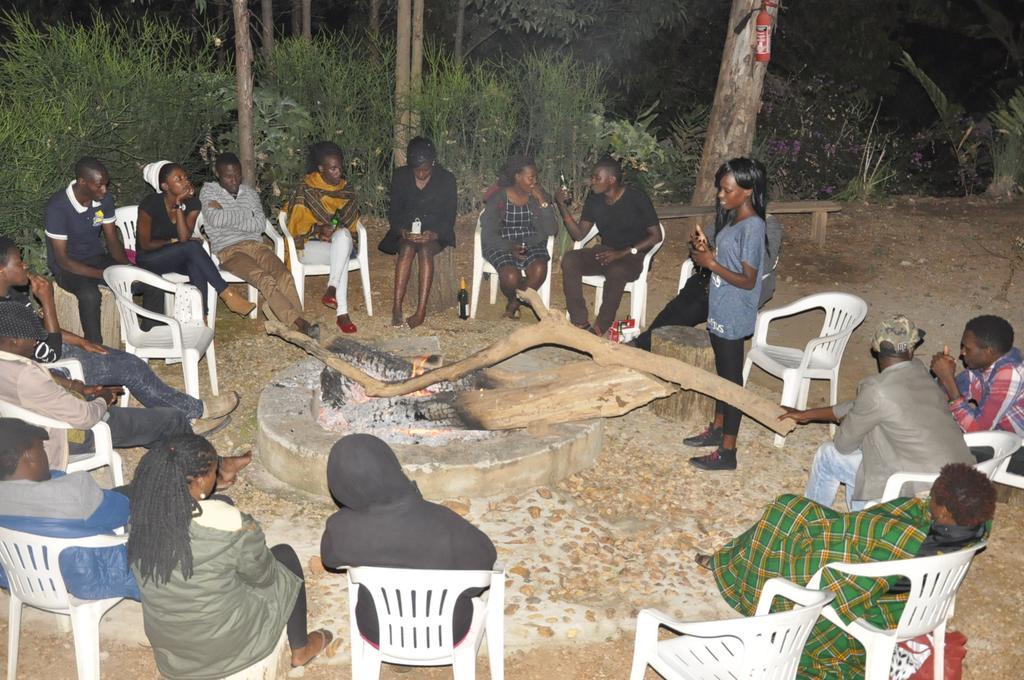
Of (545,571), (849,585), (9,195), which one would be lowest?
(545,571)

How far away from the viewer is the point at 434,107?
379 inches

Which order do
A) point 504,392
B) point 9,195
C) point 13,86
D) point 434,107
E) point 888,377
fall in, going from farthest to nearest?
point 434,107, point 13,86, point 9,195, point 504,392, point 888,377

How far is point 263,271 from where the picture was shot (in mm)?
7508

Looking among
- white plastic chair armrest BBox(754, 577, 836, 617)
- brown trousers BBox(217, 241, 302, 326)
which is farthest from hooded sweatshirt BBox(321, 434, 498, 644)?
brown trousers BBox(217, 241, 302, 326)

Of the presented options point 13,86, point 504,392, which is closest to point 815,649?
point 504,392

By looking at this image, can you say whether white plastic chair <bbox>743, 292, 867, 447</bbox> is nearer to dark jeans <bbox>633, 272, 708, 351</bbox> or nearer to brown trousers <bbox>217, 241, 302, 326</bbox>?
dark jeans <bbox>633, 272, 708, 351</bbox>

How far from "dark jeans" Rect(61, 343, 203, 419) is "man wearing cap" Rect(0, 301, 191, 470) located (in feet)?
1.27

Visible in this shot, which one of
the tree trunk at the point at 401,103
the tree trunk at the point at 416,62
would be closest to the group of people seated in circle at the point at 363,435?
the tree trunk at the point at 401,103

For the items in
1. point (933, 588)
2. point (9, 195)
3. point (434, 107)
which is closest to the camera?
point (933, 588)

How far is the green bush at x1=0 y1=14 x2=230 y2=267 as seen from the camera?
25.0ft

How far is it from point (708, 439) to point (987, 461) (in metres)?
1.90

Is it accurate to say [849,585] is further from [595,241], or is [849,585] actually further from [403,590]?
[595,241]

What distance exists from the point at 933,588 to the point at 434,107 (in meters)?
7.03

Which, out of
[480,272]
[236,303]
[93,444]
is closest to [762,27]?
[480,272]
